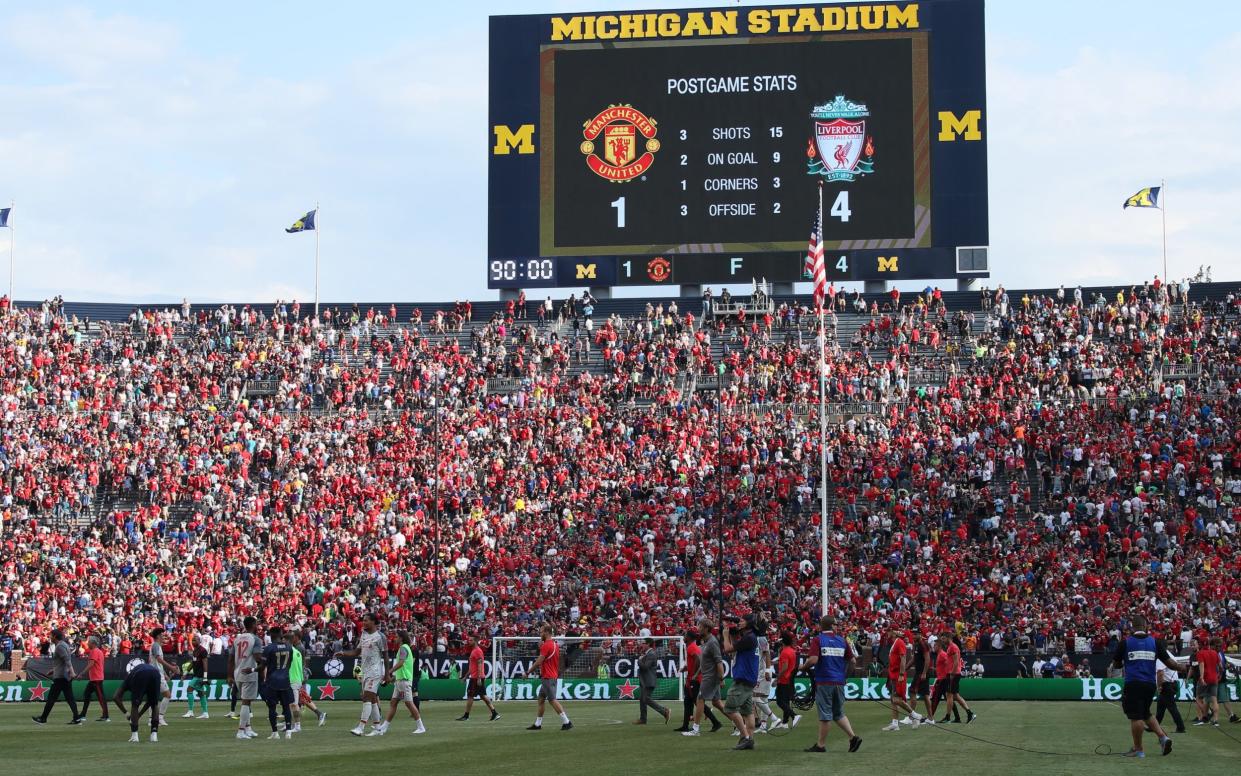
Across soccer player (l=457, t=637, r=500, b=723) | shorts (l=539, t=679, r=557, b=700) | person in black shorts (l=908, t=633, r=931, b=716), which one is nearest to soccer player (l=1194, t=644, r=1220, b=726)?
person in black shorts (l=908, t=633, r=931, b=716)

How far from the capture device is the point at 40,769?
19984 mm

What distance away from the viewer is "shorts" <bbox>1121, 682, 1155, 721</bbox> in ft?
70.6

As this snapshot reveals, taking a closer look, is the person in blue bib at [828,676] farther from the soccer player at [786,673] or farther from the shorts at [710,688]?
the soccer player at [786,673]

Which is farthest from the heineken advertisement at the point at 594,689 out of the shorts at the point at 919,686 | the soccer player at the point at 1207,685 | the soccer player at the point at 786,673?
the soccer player at the point at 786,673

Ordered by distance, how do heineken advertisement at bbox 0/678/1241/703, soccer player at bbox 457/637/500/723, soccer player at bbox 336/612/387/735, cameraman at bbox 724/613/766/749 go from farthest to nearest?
1. heineken advertisement at bbox 0/678/1241/703
2. soccer player at bbox 457/637/500/723
3. soccer player at bbox 336/612/387/735
4. cameraman at bbox 724/613/766/749

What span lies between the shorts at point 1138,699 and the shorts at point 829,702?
3.65m

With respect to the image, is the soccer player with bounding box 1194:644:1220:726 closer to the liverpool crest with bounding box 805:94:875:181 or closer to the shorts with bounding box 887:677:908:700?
the shorts with bounding box 887:677:908:700

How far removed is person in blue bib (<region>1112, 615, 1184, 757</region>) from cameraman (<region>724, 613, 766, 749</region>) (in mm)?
5003

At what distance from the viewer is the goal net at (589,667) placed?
140 feet

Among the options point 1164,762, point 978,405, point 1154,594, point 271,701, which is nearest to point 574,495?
point 978,405

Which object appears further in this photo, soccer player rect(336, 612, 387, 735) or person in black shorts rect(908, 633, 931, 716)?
person in black shorts rect(908, 633, 931, 716)

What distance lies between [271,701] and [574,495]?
96.6ft

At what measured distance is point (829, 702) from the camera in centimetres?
2239

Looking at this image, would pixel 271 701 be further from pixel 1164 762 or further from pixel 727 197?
pixel 727 197
